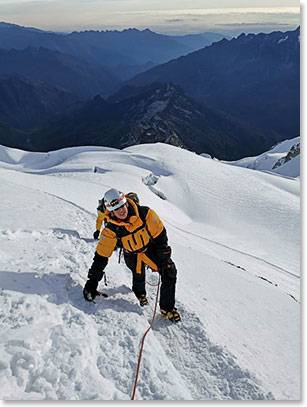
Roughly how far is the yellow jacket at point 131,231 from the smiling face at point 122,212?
14 cm

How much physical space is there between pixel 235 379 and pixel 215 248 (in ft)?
34.1

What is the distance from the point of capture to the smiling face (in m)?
6.03

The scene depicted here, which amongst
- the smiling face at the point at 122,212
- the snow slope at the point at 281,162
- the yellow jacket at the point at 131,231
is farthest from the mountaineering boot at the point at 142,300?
the snow slope at the point at 281,162

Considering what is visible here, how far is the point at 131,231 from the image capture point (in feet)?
20.6

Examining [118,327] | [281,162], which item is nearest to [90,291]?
[118,327]

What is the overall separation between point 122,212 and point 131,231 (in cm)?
44

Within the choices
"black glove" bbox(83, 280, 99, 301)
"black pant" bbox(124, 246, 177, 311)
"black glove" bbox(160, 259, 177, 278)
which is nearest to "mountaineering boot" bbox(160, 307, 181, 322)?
"black pant" bbox(124, 246, 177, 311)

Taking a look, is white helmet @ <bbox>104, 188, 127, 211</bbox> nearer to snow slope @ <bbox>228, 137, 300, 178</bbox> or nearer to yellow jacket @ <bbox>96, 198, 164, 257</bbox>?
yellow jacket @ <bbox>96, 198, 164, 257</bbox>

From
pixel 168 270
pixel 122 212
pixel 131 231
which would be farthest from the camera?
pixel 168 270

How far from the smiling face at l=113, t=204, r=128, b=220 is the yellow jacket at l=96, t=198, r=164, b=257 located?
0.14 m

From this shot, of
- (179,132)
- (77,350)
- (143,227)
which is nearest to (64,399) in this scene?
(77,350)

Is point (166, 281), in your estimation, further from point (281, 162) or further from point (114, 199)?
point (281, 162)

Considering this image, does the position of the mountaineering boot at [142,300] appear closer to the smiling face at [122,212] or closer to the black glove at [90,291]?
the black glove at [90,291]

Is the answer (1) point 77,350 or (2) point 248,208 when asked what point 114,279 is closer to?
(1) point 77,350
